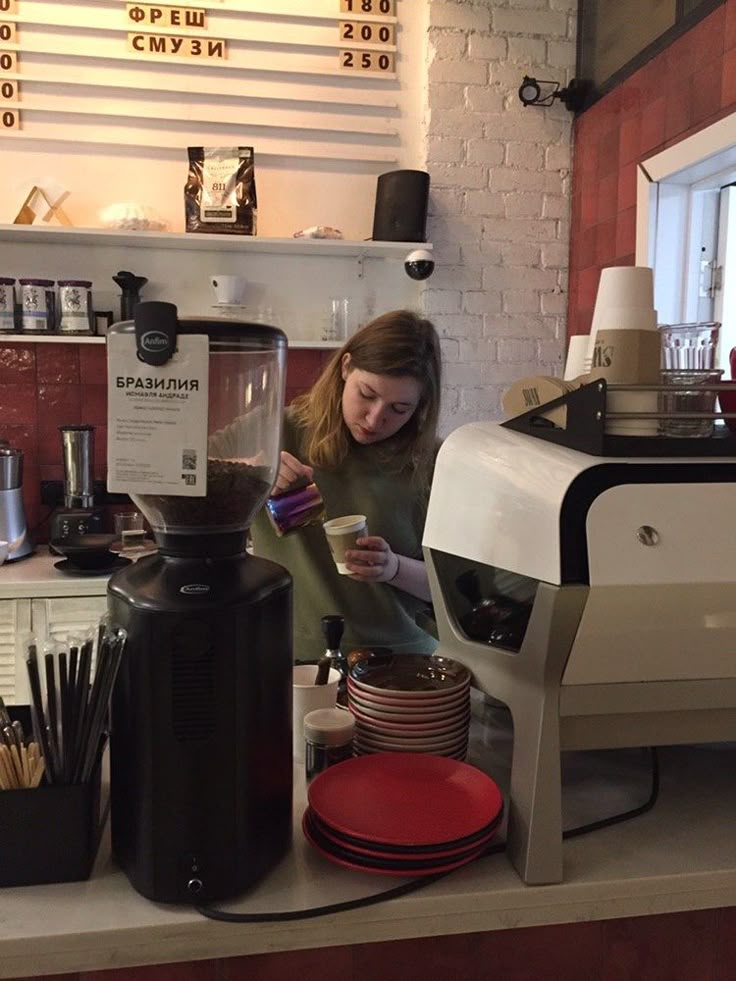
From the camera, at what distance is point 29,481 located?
126 inches

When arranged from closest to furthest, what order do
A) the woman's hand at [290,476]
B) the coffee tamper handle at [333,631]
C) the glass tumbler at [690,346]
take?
1. the glass tumbler at [690,346]
2. the coffee tamper handle at [333,631]
3. the woman's hand at [290,476]

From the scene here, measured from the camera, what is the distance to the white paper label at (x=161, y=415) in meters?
0.83

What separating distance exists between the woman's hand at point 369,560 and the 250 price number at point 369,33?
2.44 m

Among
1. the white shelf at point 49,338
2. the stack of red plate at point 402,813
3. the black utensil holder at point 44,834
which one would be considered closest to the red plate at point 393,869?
the stack of red plate at point 402,813

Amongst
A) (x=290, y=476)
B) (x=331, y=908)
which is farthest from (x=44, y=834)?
(x=290, y=476)

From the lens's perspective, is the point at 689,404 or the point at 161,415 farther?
the point at 689,404

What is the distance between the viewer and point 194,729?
0.83 metres

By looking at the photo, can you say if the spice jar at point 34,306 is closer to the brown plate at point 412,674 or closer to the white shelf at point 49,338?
the white shelf at point 49,338

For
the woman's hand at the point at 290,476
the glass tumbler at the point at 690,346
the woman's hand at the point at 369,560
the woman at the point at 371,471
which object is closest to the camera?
the glass tumbler at the point at 690,346

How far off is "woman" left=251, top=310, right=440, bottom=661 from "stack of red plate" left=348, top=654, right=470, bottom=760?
28.8 inches

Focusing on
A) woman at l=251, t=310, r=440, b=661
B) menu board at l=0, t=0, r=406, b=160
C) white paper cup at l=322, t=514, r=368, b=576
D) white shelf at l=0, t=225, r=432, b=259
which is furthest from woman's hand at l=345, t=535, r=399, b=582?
menu board at l=0, t=0, r=406, b=160

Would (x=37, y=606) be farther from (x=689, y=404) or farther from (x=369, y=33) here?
(x=369, y=33)

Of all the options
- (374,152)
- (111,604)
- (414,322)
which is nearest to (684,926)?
(111,604)

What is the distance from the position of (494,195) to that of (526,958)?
2.94 metres
